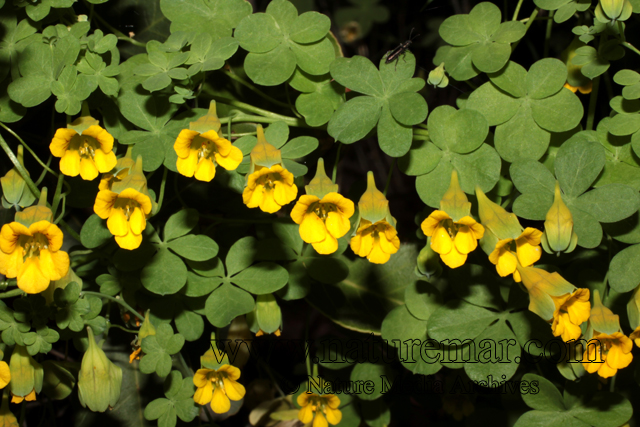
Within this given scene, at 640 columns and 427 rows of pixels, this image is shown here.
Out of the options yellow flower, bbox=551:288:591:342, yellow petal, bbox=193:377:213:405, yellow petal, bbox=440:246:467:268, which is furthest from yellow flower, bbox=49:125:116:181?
yellow flower, bbox=551:288:591:342

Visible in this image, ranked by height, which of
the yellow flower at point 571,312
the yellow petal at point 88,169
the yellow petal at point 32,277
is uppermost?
the yellow petal at point 88,169

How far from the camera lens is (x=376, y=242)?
0.96m

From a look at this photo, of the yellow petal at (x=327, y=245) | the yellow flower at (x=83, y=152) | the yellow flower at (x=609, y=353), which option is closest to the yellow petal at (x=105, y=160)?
the yellow flower at (x=83, y=152)

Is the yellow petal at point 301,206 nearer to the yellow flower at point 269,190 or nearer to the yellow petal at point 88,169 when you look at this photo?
the yellow flower at point 269,190

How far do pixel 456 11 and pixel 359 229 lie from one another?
4.18 feet

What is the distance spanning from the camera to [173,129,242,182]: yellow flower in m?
0.91

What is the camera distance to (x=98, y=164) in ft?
3.19

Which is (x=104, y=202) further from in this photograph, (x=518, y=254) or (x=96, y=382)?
(x=518, y=254)

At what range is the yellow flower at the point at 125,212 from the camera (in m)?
0.90

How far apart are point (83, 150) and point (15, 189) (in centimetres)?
22

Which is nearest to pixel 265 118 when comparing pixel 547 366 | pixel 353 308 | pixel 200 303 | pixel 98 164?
pixel 98 164

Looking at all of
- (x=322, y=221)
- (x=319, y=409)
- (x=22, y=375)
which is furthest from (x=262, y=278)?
(x=22, y=375)

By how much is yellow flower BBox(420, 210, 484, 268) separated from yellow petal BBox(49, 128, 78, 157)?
72cm

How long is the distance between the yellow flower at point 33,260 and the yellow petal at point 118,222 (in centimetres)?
9
